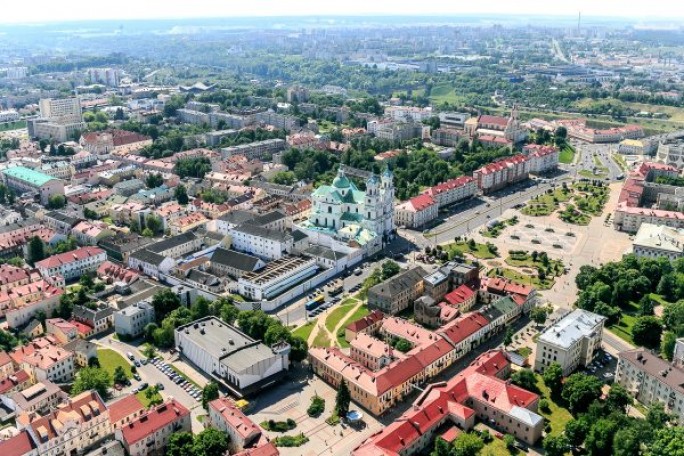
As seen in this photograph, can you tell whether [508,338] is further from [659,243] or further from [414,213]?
[414,213]

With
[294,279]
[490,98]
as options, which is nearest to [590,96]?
[490,98]

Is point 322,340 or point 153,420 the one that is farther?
point 322,340

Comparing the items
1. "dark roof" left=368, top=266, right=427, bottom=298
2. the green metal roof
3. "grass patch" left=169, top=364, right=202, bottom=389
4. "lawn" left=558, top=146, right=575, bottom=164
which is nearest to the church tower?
"dark roof" left=368, top=266, right=427, bottom=298

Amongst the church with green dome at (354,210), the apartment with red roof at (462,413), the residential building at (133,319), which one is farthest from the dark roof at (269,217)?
the apartment with red roof at (462,413)

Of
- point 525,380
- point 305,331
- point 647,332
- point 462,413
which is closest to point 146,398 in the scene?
point 305,331

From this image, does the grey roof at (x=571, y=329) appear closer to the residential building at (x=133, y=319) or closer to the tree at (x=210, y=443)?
the tree at (x=210, y=443)
